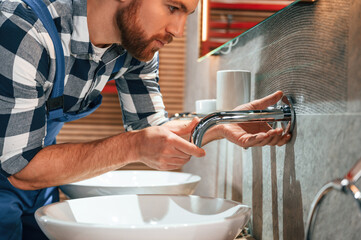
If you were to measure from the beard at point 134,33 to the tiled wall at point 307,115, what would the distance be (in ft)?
0.92

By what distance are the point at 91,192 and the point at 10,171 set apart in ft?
0.94

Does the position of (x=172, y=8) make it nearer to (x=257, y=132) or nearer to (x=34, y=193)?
(x=257, y=132)

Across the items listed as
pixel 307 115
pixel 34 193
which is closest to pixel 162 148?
pixel 307 115

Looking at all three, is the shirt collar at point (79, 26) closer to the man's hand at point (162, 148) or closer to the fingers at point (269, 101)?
the man's hand at point (162, 148)

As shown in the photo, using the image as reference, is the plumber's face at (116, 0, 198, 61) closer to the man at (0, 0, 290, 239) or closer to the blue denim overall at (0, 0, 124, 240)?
the man at (0, 0, 290, 239)

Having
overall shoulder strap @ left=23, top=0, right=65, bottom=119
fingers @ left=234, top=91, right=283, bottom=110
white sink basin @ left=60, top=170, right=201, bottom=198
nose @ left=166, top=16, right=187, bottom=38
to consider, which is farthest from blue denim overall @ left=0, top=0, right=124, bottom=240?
fingers @ left=234, top=91, right=283, bottom=110

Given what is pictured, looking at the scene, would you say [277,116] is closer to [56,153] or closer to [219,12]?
[56,153]

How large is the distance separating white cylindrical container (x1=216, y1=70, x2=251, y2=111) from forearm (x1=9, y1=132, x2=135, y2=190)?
1.11ft

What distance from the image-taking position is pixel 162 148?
0.88m

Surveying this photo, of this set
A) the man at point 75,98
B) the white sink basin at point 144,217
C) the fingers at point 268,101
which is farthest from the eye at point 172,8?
the white sink basin at point 144,217

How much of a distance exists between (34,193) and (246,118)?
77 centimetres

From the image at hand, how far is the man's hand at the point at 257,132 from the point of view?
92 cm

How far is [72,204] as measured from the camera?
0.94 metres

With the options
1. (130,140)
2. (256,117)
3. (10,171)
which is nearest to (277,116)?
(256,117)
